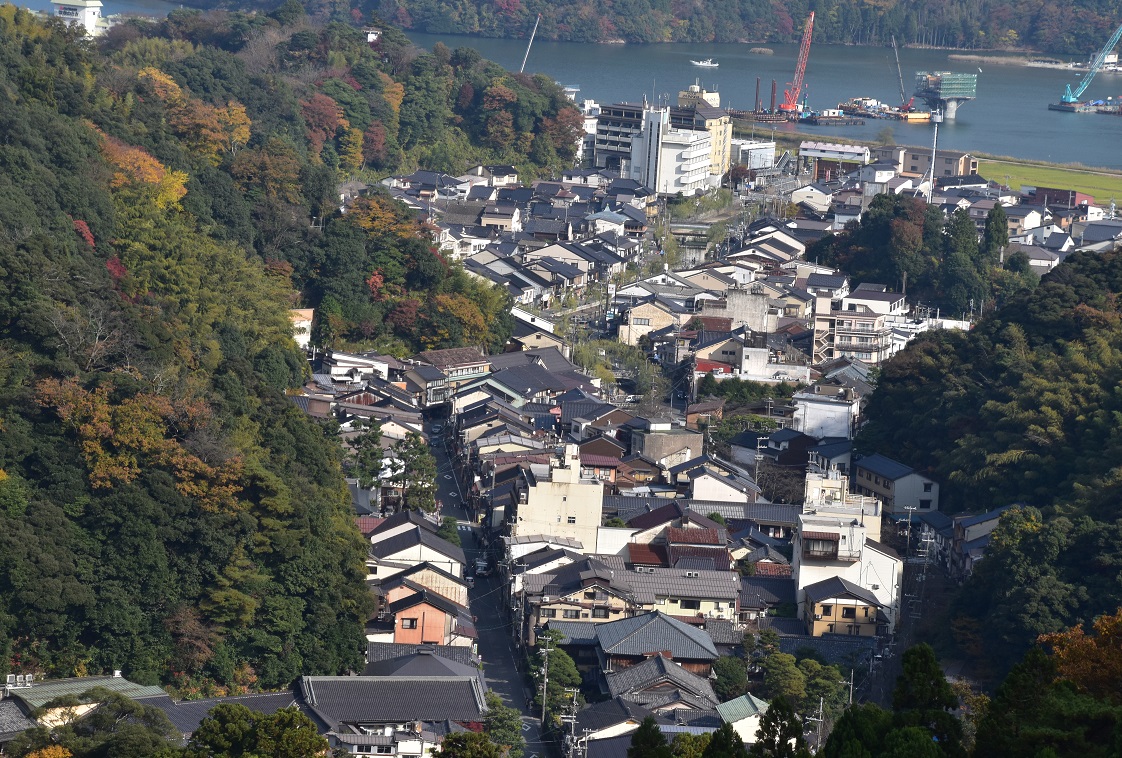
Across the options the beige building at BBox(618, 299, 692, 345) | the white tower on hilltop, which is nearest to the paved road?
the beige building at BBox(618, 299, 692, 345)

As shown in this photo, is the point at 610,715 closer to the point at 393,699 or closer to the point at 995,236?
the point at 393,699

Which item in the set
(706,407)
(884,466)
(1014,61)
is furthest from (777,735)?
(1014,61)

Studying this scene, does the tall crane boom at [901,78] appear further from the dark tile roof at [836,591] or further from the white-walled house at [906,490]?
the dark tile roof at [836,591]

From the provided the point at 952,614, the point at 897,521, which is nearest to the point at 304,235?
the point at 897,521

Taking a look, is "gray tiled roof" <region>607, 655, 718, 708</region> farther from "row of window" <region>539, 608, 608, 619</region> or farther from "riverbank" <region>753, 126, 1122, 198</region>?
"riverbank" <region>753, 126, 1122, 198</region>

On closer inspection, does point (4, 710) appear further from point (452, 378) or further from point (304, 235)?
point (304, 235)
